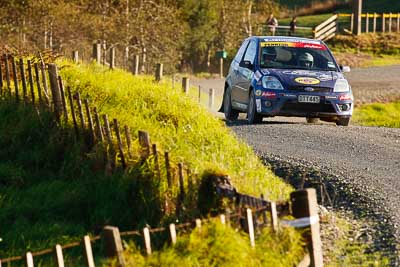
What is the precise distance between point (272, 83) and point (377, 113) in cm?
1427

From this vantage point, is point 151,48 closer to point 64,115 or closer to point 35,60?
point 35,60

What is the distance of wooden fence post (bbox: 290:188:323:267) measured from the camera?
8031 mm

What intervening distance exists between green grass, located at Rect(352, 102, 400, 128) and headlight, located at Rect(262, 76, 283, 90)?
9963 mm

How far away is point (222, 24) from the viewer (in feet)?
180

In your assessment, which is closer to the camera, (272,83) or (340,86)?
(272,83)

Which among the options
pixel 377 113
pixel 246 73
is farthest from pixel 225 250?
pixel 377 113

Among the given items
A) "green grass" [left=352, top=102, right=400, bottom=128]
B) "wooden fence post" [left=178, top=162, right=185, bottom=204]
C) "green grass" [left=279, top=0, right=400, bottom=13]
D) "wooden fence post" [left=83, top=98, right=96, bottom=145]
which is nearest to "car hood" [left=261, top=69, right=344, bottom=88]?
"wooden fence post" [left=83, top=98, right=96, bottom=145]

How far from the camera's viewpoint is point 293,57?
1923 centimetres

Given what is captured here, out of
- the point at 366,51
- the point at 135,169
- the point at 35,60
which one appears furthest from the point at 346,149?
the point at 366,51

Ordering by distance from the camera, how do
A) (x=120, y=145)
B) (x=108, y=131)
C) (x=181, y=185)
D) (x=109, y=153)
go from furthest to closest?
→ (x=109, y=153) → (x=108, y=131) → (x=120, y=145) → (x=181, y=185)

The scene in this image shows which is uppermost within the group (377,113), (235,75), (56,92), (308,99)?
(56,92)

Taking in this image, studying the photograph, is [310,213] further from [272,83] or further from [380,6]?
[380,6]

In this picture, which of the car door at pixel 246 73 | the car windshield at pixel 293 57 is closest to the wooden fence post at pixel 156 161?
the car door at pixel 246 73

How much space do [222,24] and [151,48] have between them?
36.7 feet
